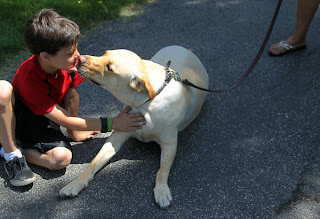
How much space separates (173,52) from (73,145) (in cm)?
137

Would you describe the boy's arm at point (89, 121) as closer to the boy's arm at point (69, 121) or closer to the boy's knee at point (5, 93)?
the boy's arm at point (69, 121)

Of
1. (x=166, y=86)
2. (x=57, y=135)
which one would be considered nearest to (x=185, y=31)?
(x=166, y=86)

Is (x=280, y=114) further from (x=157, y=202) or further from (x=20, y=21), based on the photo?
(x=20, y=21)

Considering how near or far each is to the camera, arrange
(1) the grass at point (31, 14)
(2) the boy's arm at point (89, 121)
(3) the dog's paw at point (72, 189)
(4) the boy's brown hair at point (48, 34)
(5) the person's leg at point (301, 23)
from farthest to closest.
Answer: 1. (1) the grass at point (31, 14)
2. (5) the person's leg at point (301, 23)
3. (2) the boy's arm at point (89, 121)
4. (3) the dog's paw at point (72, 189)
5. (4) the boy's brown hair at point (48, 34)

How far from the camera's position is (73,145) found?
2.98 metres

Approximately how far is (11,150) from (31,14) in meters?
2.70

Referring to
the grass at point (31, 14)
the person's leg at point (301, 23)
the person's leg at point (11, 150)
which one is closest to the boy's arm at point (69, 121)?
the person's leg at point (11, 150)

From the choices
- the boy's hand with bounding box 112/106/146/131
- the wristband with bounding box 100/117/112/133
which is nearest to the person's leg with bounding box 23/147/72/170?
the wristband with bounding box 100/117/112/133

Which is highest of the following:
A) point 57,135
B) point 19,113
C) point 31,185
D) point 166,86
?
point 166,86

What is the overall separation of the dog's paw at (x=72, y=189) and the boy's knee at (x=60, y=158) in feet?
0.68

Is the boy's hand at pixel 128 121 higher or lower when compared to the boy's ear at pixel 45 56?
lower

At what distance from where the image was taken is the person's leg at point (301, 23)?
3736 millimetres

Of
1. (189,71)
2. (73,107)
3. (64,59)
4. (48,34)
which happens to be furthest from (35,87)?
(189,71)

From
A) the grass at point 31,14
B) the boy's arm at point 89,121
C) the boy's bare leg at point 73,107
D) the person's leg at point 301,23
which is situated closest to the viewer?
the boy's arm at point 89,121
